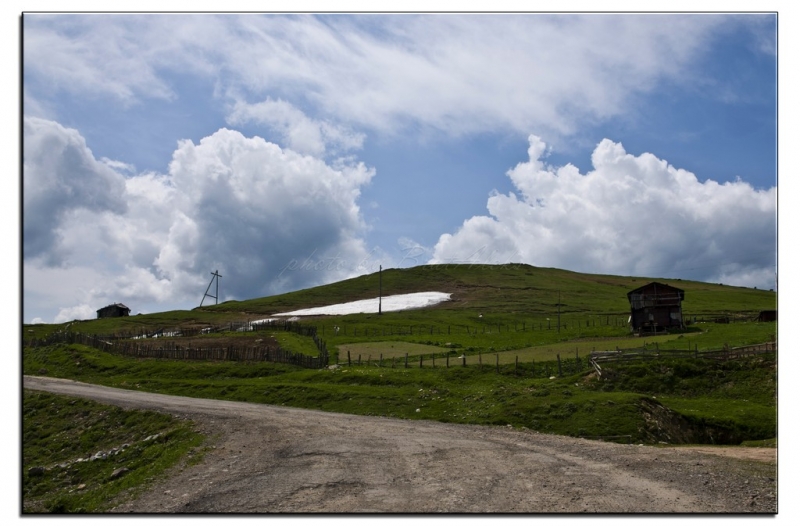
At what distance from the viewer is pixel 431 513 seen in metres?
15.1

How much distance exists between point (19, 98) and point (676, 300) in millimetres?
98164

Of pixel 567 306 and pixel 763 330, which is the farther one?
pixel 567 306

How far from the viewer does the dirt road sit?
1628cm

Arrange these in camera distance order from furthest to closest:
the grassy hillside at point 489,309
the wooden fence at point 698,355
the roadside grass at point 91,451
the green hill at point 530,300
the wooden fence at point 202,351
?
1. the green hill at point 530,300
2. the grassy hillside at point 489,309
3. the wooden fence at point 202,351
4. the wooden fence at point 698,355
5. the roadside grass at point 91,451

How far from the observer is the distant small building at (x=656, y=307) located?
98375mm

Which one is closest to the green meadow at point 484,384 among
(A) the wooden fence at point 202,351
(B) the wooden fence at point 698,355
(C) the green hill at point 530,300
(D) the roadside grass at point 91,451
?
(D) the roadside grass at point 91,451

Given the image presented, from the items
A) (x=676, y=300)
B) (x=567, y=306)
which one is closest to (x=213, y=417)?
(x=676, y=300)

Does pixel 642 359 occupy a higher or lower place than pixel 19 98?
lower

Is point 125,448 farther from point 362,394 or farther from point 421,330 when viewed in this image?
point 421,330

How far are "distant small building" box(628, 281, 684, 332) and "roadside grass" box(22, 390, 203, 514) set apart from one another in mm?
81405

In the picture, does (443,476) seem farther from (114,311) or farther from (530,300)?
(114,311)

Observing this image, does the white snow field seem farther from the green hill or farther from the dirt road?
the dirt road

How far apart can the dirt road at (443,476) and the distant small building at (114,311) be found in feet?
465

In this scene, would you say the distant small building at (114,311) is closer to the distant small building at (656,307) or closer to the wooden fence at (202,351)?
the wooden fence at (202,351)
